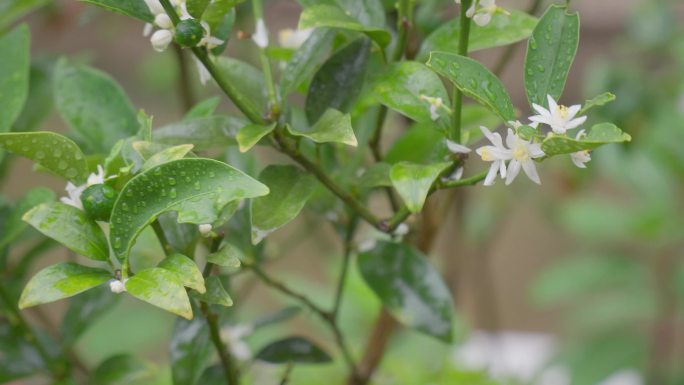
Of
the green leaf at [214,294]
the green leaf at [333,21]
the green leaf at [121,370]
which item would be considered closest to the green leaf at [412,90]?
the green leaf at [333,21]

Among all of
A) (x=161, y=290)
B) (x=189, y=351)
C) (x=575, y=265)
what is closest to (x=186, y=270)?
(x=161, y=290)

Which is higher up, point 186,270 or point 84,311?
point 186,270

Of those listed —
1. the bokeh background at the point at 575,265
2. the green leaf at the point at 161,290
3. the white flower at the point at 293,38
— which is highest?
the green leaf at the point at 161,290

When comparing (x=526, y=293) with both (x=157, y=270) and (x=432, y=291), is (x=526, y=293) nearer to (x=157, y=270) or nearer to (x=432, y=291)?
(x=432, y=291)

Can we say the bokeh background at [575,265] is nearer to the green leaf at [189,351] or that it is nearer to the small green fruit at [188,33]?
the green leaf at [189,351]

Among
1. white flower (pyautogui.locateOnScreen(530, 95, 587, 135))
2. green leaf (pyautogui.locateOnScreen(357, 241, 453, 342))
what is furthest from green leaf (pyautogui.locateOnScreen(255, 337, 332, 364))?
white flower (pyautogui.locateOnScreen(530, 95, 587, 135))

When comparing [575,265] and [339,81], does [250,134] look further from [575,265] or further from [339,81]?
[575,265]
